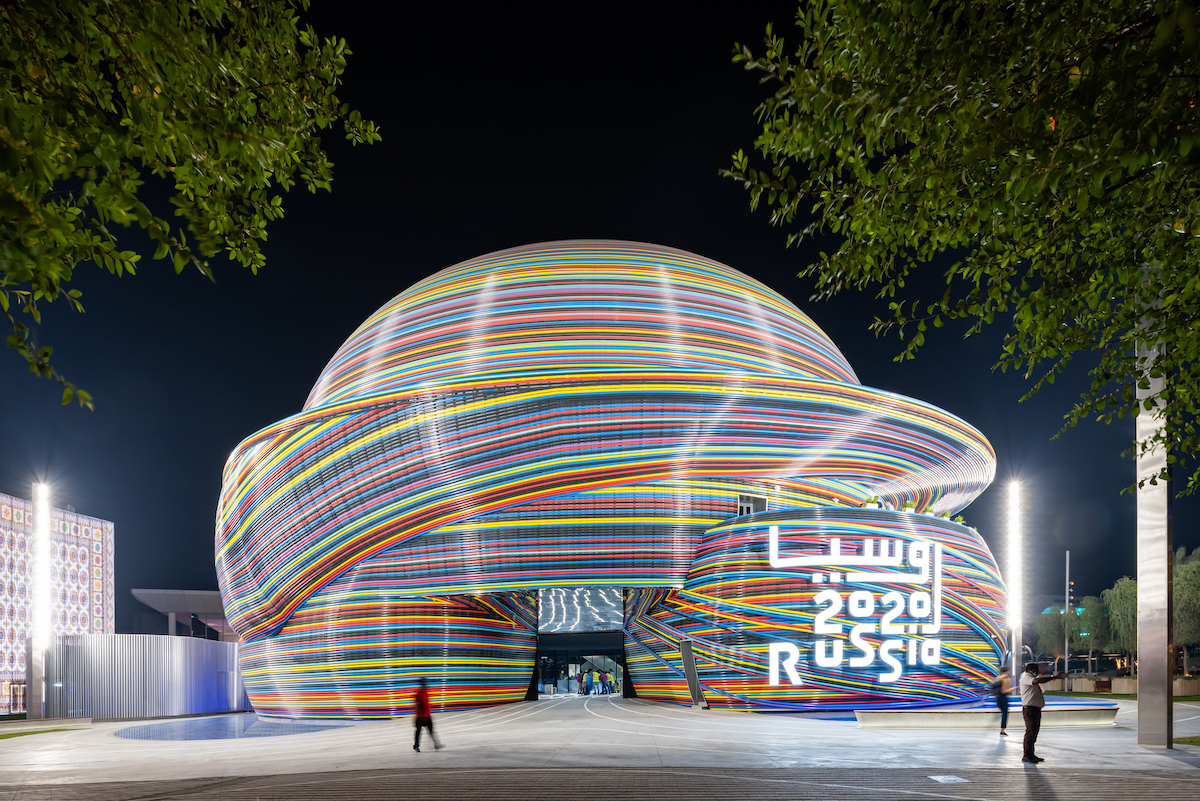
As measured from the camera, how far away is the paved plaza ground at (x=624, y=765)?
974cm

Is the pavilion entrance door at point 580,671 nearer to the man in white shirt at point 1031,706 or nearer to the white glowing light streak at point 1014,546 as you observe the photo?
the white glowing light streak at point 1014,546

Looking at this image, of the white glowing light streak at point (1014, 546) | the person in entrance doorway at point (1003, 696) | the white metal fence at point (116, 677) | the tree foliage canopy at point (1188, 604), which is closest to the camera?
the person in entrance doorway at point (1003, 696)

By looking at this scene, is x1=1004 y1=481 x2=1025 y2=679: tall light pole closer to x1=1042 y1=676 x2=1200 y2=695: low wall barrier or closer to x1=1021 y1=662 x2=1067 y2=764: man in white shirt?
x1=1042 y1=676 x2=1200 y2=695: low wall barrier

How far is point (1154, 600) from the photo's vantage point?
14.2 metres

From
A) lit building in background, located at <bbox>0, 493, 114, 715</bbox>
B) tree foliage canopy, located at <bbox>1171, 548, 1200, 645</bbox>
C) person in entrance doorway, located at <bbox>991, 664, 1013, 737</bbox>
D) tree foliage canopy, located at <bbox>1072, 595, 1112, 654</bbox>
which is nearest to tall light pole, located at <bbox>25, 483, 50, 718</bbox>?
lit building in background, located at <bbox>0, 493, 114, 715</bbox>

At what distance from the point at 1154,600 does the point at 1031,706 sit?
3.75 metres

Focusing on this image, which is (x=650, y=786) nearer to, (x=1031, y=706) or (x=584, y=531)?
(x=1031, y=706)

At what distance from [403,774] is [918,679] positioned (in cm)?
1612

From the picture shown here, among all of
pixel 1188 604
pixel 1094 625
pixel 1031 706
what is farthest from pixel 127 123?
pixel 1094 625

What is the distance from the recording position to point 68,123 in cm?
533

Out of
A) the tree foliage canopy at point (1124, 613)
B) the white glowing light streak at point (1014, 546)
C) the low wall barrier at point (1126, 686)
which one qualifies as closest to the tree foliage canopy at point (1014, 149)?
the white glowing light streak at point (1014, 546)


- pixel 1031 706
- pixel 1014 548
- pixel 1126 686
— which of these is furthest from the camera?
pixel 1126 686

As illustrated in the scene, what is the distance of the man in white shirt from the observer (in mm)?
11836

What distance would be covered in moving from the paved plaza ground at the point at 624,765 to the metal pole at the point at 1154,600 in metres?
0.81
